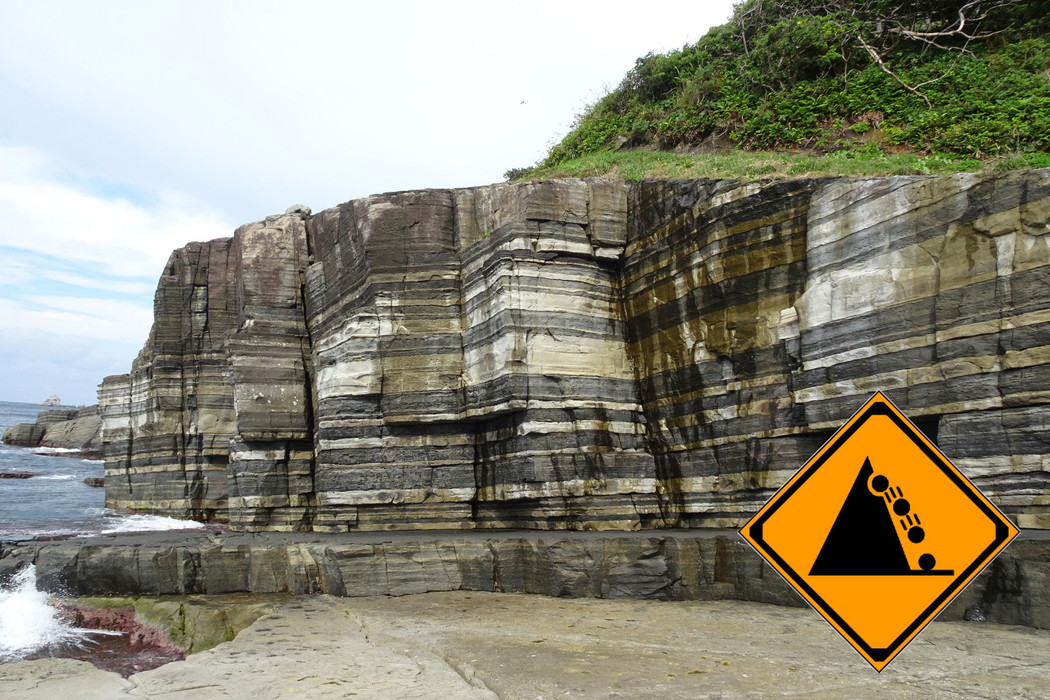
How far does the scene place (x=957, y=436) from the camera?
8.79m

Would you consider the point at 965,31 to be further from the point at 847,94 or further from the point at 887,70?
the point at 847,94

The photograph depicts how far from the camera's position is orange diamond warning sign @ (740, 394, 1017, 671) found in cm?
320

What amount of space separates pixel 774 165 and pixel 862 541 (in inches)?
416

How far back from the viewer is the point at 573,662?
7.05m

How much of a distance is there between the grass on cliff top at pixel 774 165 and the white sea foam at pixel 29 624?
11.7m

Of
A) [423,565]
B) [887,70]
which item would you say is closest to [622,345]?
[423,565]

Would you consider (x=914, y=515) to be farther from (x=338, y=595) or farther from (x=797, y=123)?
(x=797, y=123)

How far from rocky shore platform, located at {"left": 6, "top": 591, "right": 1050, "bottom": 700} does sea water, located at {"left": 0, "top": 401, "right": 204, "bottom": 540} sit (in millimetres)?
14152

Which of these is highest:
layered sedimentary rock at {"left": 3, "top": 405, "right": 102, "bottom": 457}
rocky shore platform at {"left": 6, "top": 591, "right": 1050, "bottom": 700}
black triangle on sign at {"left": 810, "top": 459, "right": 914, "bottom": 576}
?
layered sedimentary rock at {"left": 3, "top": 405, "right": 102, "bottom": 457}

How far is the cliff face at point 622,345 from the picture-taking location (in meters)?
8.76

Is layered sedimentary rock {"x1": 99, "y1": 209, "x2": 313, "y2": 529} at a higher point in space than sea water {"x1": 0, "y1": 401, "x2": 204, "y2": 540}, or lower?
higher

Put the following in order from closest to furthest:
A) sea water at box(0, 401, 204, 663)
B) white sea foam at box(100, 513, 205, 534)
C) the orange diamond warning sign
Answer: the orange diamond warning sign, sea water at box(0, 401, 204, 663), white sea foam at box(100, 513, 205, 534)

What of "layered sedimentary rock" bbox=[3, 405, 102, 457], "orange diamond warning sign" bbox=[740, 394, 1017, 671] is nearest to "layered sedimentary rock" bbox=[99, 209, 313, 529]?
"orange diamond warning sign" bbox=[740, 394, 1017, 671]

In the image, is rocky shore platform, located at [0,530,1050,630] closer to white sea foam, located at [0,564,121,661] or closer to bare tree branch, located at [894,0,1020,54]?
white sea foam, located at [0,564,121,661]
